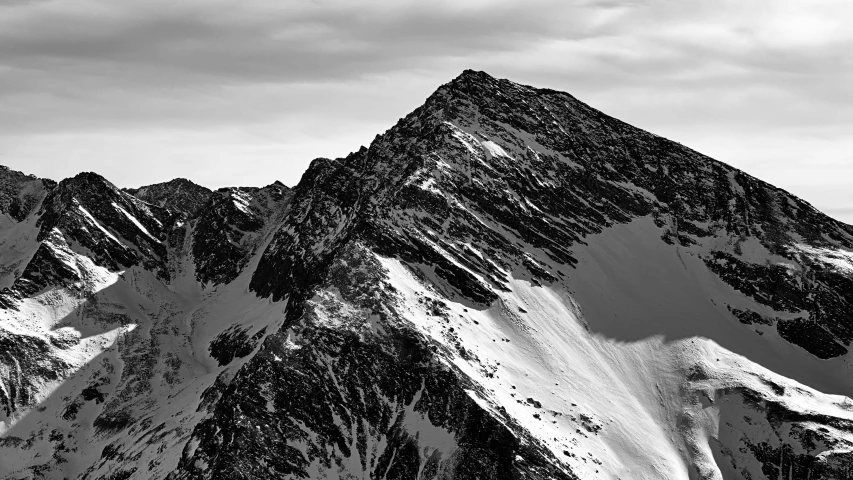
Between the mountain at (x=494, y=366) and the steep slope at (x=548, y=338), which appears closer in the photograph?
the mountain at (x=494, y=366)

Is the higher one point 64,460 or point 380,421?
point 380,421

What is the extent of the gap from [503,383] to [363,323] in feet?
84.3

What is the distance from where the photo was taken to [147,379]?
199m

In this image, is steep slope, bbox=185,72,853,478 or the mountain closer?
the mountain

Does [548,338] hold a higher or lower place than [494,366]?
higher

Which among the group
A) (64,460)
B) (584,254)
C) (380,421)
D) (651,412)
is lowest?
(64,460)

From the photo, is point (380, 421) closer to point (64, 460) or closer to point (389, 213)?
point (389, 213)

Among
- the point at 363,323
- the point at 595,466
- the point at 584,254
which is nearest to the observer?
the point at 595,466

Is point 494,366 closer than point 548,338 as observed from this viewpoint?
Yes

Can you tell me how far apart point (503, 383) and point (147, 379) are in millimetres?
97407

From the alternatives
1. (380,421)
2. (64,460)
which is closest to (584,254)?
(380,421)

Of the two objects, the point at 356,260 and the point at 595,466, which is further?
the point at 356,260

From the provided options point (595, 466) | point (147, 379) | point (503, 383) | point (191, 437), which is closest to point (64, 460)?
point (147, 379)

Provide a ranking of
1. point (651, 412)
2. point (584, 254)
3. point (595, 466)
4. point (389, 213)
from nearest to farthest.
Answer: point (595, 466) < point (651, 412) < point (389, 213) < point (584, 254)
